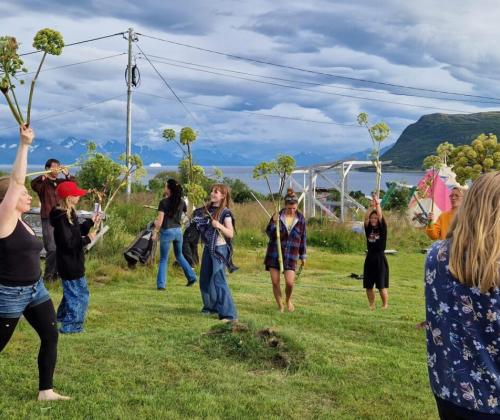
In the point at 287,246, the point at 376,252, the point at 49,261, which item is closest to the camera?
the point at 287,246

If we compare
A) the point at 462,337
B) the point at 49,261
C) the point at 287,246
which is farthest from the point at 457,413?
the point at 49,261

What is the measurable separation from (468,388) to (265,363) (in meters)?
3.44

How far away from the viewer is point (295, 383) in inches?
211

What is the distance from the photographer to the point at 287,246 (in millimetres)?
8805

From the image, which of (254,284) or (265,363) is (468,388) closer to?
(265,363)

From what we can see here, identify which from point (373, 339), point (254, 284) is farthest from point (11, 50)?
point (254, 284)

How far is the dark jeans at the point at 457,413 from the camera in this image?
2.50 m

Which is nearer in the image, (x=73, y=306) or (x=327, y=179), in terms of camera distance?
(x=73, y=306)

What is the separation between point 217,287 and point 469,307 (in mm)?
5657

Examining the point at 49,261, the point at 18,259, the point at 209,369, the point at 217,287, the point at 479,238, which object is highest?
the point at 479,238

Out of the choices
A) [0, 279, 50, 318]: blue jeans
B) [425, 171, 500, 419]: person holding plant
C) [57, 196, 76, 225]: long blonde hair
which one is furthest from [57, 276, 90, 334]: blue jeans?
[425, 171, 500, 419]: person holding plant

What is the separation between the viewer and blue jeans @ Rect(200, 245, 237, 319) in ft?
26.0

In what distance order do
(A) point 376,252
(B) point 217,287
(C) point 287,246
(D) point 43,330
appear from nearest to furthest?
(D) point 43,330
(B) point 217,287
(C) point 287,246
(A) point 376,252

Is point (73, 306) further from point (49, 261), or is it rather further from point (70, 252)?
point (49, 261)
